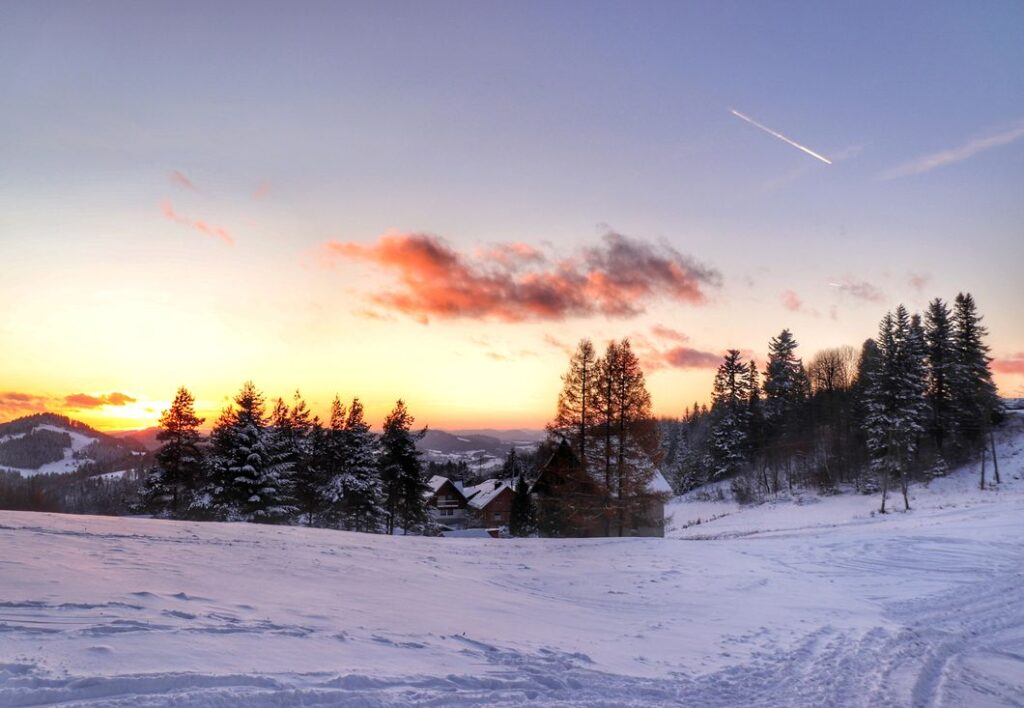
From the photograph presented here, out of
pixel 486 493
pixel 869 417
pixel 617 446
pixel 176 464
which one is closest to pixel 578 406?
pixel 617 446

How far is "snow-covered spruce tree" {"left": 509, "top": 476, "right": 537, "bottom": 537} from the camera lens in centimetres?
3547

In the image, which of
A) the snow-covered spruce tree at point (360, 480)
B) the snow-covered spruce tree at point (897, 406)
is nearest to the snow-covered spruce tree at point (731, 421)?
the snow-covered spruce tree at point (897, 406)

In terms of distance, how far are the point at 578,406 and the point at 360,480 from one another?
16400 mm

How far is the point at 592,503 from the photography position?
81.9ft

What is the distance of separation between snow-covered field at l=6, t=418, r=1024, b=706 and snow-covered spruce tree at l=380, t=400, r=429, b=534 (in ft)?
62.3

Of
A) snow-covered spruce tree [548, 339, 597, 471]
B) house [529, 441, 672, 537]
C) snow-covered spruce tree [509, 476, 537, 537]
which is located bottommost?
snow-covered spruce tree [509, 476, 537, 537]

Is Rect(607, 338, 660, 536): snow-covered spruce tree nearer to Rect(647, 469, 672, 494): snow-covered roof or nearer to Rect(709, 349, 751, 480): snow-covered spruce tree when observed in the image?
Rect(647, 469, 672, 494): snow-covered roof

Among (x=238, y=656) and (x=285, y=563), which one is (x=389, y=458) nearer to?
(x=285, y=563)

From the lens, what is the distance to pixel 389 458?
36969mm

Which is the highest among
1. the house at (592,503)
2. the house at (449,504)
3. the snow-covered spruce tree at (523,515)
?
the house at (592,503)

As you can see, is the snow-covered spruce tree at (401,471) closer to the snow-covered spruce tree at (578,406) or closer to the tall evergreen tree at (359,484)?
the tall evergreen tree at (359,484)

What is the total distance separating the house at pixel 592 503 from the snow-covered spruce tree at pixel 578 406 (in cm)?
59

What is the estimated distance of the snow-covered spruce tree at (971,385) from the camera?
47344mm

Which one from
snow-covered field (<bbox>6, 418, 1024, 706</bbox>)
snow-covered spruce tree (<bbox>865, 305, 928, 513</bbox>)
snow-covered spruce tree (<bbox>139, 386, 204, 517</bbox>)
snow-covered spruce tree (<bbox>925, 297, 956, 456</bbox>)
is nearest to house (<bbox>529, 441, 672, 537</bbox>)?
snow-covered field (<bbox>6, 418, 1024, 706</bbox>)
